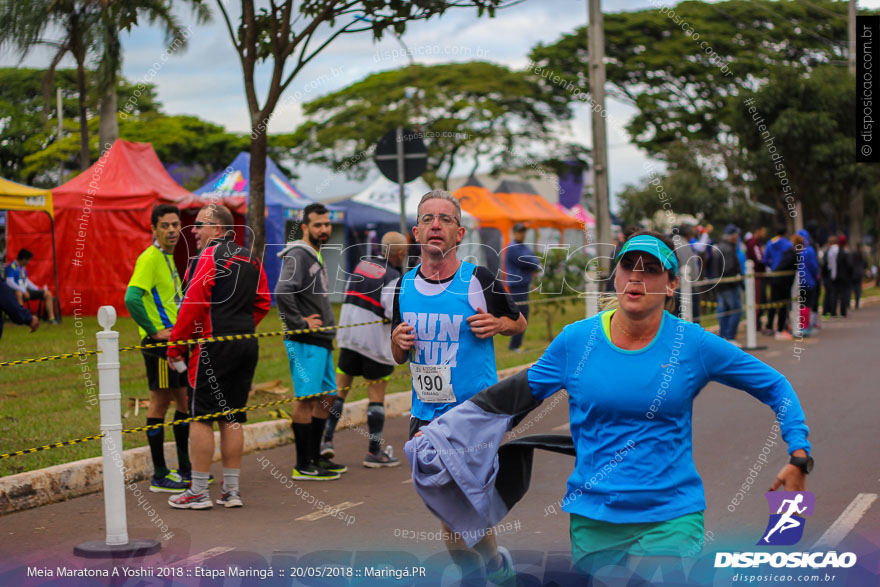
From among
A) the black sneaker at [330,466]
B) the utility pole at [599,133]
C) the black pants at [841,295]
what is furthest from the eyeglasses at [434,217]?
the black pants at [841,295]

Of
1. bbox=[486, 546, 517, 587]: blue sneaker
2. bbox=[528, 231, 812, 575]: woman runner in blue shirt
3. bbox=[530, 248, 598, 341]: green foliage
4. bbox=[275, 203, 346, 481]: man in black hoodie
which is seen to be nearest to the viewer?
A: bbox=[528, 231, 812, 575]: woman runner in blue shirt

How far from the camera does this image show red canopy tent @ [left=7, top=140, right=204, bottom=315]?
20.8 m

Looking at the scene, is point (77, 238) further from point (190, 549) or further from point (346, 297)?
point (190, 549)

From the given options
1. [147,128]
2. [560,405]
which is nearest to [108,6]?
[560,405]

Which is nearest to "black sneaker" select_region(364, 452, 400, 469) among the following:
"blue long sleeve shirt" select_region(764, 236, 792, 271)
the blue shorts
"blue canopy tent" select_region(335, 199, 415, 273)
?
the blue shorts

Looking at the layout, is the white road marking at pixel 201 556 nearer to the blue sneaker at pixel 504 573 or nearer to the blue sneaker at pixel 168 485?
the blue sneaker at pixel 168 485

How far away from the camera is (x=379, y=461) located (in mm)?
8133

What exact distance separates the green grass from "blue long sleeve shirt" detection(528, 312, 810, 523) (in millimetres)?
5200

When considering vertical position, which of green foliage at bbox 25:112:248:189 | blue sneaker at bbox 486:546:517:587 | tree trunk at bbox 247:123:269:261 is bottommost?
blue sneaker at bbox 486:546:517:587

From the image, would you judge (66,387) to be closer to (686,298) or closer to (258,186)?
(258,186)

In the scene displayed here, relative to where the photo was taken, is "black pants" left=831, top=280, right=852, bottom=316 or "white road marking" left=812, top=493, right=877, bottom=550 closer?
"white road marking" left=812, top=493, right=877, bottom=550

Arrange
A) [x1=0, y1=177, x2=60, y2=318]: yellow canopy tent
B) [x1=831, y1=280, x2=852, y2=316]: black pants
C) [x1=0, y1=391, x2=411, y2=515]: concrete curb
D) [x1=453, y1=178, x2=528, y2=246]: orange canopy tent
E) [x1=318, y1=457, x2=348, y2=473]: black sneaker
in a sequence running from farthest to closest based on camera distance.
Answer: [x1=453, y1=178, x2=528, y2=246]: orange canopy tent
[x1=831, y1=280, x2=852, y2=316]: black pants
[x1=0, y1=177, x2=60, y2=318]: yellow canopy tent
[x1=318, y1=457, x2=348, y2=473]: black sneaker
[x1=0, y1=391, x2=411, y2=515]: concrete curb

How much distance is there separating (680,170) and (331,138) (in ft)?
43.5

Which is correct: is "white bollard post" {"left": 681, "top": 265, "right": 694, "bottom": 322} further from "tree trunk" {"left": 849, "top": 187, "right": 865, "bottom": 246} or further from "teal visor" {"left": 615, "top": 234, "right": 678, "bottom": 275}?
"tree trunk" {"left": 849, "top": 187, "right": 865, "bottom": 246}
